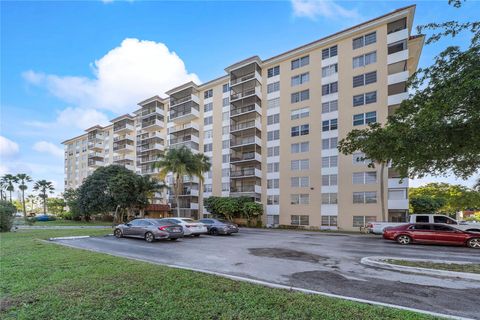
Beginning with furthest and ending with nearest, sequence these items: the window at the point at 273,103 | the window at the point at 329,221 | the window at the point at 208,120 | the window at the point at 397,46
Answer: the window at the point at 208,120 < the window at the point at 273,103 < the window at the point at 329,221 < the window at the point at 397,46

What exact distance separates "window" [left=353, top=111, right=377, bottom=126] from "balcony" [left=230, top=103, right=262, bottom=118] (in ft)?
44.8

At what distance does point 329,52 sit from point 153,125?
35.4 m

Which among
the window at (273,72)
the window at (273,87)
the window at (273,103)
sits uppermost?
the window at (273,72)

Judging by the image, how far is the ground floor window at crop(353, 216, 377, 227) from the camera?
96.6 ft

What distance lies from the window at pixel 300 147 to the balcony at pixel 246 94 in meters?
9.62

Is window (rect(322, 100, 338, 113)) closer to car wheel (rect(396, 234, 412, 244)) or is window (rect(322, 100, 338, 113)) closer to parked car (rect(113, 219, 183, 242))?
car wheel (rect(396, 234, 412, 244))

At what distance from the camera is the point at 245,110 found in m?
40.5

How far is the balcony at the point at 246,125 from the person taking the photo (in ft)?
127

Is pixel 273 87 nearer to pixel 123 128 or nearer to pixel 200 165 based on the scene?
pixel 200 165

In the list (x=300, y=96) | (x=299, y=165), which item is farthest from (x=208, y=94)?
(x=299, y=165)

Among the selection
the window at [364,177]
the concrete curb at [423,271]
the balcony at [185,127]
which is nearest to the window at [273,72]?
the balcony at [185,127]

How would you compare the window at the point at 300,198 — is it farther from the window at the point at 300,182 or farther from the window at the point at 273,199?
the window at the point at 273,199

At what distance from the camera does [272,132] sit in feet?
126

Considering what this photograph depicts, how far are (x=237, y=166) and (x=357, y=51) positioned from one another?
22899mm
